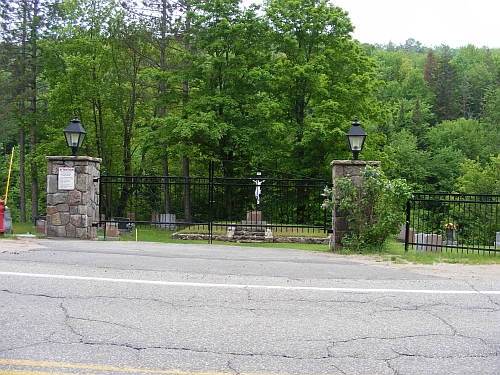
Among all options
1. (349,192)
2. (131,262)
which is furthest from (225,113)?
(131,262)

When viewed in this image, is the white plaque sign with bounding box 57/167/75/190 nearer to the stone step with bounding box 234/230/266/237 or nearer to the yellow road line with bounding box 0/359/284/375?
the yellow road line with bounding box 0/359/284/375

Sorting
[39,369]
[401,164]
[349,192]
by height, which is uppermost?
[401,164]

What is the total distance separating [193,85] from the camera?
31672mm

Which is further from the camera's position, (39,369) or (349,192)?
(349,192)

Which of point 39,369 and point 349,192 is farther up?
point 349,192

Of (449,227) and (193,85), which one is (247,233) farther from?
(193,85)

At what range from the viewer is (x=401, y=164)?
173 feet

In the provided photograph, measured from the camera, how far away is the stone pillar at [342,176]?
1151 centimetres

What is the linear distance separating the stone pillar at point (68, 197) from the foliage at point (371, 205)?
20.3 feet

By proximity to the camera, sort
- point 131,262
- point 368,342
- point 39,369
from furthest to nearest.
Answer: point 131,262 → point 368,342 → point 39,369

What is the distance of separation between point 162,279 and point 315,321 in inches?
101

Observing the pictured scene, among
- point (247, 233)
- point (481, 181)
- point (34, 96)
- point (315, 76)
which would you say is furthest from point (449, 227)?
A: point (34, 96)

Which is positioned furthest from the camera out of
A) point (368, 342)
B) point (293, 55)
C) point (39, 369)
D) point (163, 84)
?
point (163, 84)

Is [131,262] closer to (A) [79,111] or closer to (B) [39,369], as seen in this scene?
(B) [39,369]
